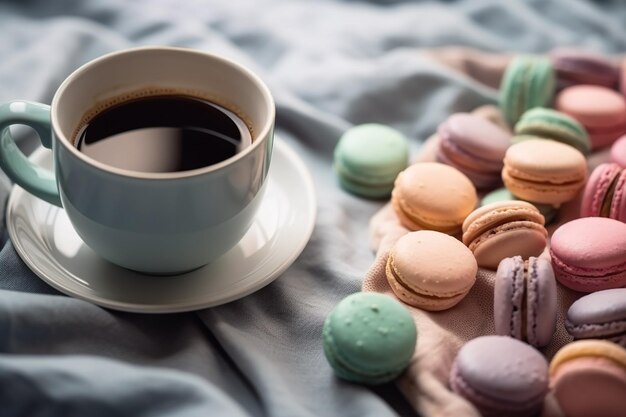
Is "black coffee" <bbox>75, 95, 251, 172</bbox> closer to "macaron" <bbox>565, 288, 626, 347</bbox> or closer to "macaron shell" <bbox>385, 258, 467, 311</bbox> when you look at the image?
"macaron shell" <bbox>385, 258, 467, 311</bbox>

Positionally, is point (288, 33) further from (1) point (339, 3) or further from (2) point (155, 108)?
(2) point (155, 108)

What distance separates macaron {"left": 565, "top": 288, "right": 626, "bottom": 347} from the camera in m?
0.84

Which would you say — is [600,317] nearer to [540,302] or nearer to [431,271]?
[540,302]

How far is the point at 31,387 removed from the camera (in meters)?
0.80

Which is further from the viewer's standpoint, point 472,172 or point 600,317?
point 472,172

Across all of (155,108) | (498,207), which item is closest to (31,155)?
(155,108)

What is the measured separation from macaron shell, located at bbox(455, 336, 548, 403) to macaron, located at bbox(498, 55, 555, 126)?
50 cm

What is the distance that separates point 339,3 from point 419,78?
31cm

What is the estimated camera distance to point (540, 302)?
87 centimetres

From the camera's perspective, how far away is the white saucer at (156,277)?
35.6 inches

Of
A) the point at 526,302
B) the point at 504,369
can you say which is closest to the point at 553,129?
the point at 526,302

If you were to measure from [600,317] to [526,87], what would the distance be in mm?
481

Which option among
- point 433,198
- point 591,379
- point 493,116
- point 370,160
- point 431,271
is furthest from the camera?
point 493,116

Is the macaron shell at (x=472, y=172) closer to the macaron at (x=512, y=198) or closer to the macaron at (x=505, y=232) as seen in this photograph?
the macaron at (x=512, y=198)
